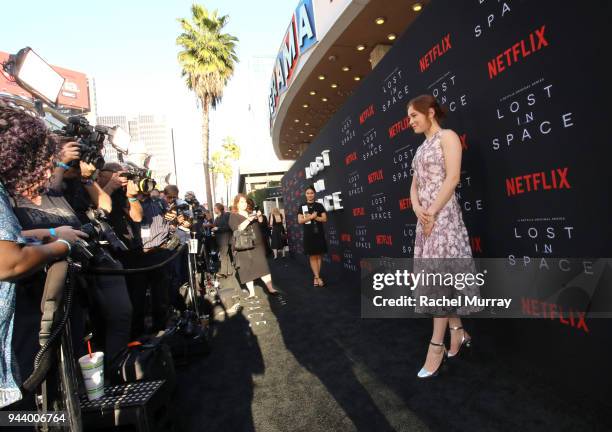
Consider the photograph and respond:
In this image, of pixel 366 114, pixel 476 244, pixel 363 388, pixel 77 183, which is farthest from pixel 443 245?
pixel 366 114

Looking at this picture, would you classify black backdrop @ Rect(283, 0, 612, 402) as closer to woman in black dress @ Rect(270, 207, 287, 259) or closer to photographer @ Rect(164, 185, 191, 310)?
photographer @ Rect(164, 185, 191, 310)

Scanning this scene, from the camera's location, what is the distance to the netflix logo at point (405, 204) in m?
3.95

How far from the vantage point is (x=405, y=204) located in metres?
4.05

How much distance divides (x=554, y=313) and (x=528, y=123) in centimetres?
125

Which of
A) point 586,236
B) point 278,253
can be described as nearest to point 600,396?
point 586,236

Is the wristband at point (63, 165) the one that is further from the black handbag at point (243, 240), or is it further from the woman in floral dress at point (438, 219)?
the black handbag at point (243, 240)

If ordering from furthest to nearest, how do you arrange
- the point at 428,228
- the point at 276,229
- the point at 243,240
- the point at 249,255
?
the point at 276,229 → the point at 249,255 → the point at 243,240 → the point at 428,228

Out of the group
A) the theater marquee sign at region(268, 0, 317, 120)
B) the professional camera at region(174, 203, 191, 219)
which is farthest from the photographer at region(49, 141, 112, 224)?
the theater marquee sign at region(268, 0, 317, 120)

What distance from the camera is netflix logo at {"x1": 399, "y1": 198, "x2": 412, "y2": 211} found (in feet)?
12.9

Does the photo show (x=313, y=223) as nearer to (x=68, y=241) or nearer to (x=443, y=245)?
(x=443, y=245)

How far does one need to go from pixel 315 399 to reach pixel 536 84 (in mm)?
2529

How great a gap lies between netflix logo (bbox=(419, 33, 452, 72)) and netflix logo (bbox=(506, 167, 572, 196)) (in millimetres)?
1364

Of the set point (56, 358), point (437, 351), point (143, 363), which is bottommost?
point (437, 351)

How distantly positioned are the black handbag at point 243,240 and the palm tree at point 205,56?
14248 mm
